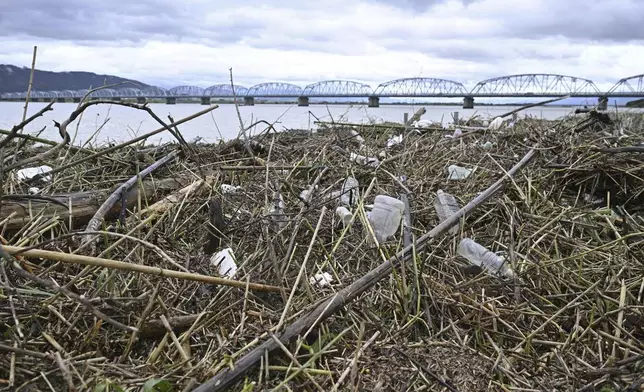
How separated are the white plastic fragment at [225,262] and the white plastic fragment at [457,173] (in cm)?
157

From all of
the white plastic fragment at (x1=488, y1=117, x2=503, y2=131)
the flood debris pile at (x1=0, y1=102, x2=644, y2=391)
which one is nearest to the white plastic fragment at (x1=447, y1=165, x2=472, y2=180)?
the flood debris pile at (x1=0, y1=102, x2=644, y2=391)

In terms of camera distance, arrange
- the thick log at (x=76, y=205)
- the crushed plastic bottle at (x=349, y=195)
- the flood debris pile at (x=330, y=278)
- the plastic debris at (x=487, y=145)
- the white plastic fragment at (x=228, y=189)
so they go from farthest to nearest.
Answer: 1. the plastic debris at (x=487, y=145)
2. the white plastic fragment at (x=228, y=189)
3. the crushed plastic bottle at (x=349, y=195)
4. the thick log at (x=76, y=205)
5. the flood debris pile at (x=330, y=278)

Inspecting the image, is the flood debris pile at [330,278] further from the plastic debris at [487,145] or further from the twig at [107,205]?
the plastic debris at [487,145]

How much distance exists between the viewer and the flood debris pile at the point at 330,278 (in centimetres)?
135

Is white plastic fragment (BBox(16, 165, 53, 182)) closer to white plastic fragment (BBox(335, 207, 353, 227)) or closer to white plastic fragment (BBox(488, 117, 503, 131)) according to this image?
white plastic fragment (BBox(335, 207, 353, 227))

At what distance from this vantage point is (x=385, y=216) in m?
2.23

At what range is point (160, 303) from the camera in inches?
59.4

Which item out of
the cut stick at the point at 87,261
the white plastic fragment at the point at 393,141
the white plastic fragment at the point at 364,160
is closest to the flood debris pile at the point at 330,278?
the cut stick at the point at 87,261

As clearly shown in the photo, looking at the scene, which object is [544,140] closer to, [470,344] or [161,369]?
[470,344]

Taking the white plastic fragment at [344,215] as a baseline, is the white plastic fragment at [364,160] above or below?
above

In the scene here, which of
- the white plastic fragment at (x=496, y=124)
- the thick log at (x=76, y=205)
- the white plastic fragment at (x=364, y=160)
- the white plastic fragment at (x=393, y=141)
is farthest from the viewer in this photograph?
the white plastic fragment at (x=496, y=124)

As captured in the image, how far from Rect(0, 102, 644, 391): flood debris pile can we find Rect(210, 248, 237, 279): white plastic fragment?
0.01 metres

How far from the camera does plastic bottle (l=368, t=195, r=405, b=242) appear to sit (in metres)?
2.19

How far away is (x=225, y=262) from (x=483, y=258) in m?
1.13
